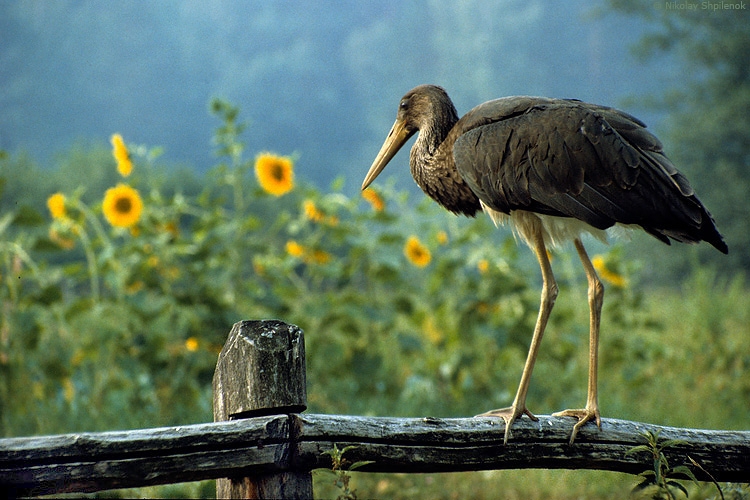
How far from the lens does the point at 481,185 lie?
2.72m

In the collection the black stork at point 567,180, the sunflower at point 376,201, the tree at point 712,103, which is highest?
the tree at point 712,103

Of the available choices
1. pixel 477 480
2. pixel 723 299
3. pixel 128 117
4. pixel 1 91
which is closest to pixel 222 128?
pixel 477 480

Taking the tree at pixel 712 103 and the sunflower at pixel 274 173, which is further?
the tree at pixel 712 103

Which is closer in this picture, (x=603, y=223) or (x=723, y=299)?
(x=603, y=223)

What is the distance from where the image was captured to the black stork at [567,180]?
2580mm

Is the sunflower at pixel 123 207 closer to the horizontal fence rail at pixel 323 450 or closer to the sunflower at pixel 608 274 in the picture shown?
the horizontal fence rail at pixel 323 450

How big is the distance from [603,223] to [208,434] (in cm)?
144

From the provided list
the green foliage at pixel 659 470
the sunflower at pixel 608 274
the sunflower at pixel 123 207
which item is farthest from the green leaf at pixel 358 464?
the sunflower at pixel 608 274

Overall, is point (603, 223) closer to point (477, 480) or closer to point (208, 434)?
point (208, 434)

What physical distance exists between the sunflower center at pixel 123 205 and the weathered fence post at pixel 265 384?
8.40 ft

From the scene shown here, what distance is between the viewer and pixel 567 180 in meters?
2.62

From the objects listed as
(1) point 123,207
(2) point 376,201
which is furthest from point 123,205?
(2) point 376,201

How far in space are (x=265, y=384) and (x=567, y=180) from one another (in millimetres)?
1241

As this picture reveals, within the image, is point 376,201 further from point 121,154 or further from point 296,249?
point 121,154
